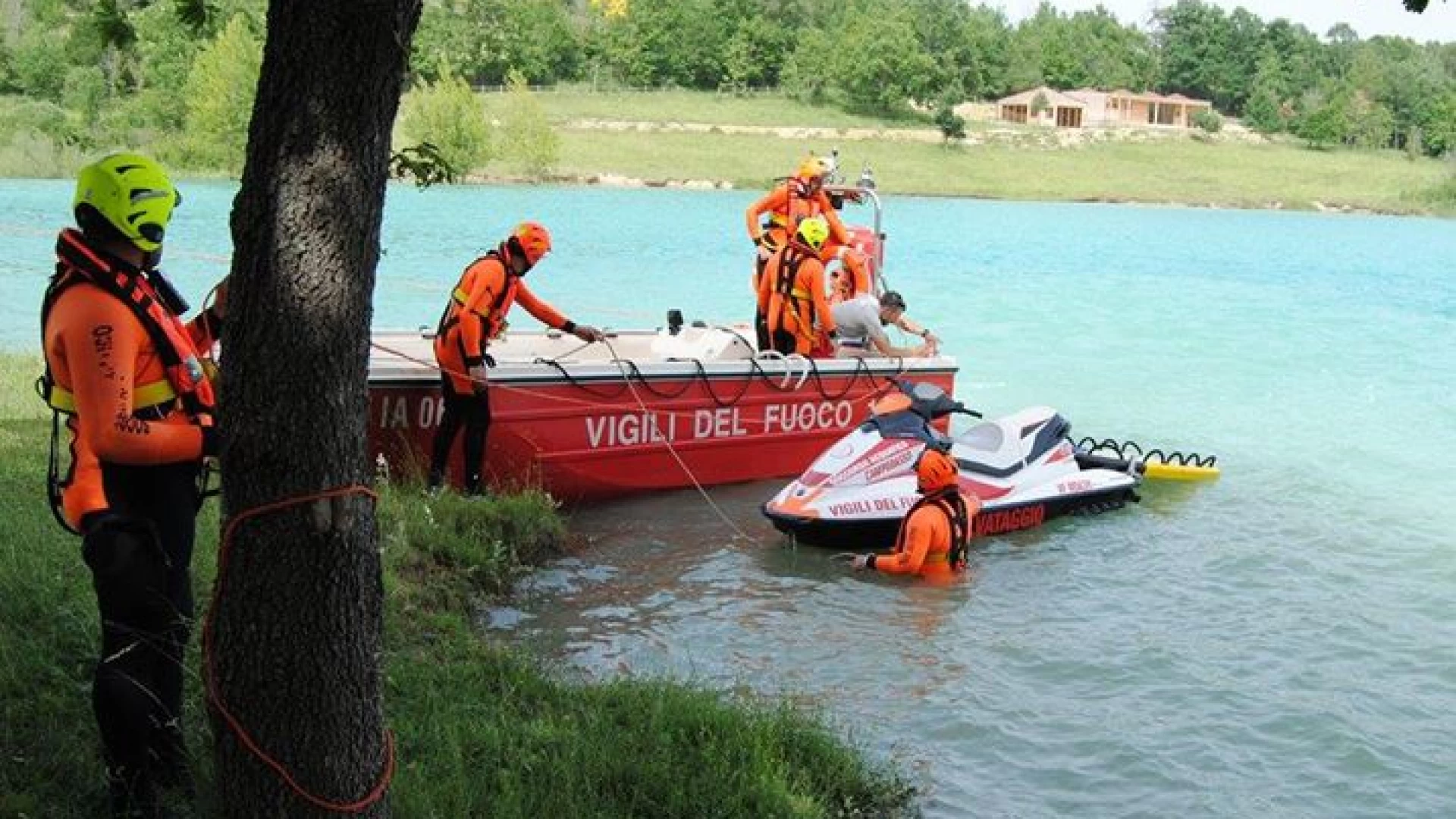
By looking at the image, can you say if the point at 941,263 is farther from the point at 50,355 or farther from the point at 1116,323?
the point at 50,355

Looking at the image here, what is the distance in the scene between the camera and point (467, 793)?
5031mm

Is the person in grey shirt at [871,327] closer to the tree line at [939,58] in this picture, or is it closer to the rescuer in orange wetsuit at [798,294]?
the rescuer in orange wetsuit at [798,294]

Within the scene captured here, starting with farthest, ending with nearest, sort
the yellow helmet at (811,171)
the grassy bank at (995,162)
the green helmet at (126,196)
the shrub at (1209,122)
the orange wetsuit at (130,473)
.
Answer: the shrub at (1209,122), the grassy bank at (995,162), the yellow helmet at (811,171), the green helmet at (126,196), the orange wetsuit at (130,473)

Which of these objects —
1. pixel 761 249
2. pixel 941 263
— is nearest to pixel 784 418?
pixel 761 249

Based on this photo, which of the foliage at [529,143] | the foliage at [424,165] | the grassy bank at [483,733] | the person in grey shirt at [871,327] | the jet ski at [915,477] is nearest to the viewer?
the foliage at [424,165]

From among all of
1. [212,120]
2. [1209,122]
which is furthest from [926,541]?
[1209,122]

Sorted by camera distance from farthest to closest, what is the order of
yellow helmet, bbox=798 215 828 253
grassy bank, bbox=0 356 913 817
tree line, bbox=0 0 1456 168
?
tree line, bbox=0 0 1456 168, yellow helmet, bbox=798 215 828 253, grassy bank, bbox=0 356 913 817

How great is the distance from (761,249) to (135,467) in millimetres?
10648

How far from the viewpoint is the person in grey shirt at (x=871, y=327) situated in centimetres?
1363

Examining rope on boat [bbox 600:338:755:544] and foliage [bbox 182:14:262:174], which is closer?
rope on boat [bbox 600:338:755:544]

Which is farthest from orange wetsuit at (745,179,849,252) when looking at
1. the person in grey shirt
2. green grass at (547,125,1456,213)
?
green grass at (547,125,1456,213)

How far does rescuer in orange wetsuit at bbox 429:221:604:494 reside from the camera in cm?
1062

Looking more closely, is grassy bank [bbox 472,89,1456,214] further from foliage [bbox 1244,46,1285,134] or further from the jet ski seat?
the jet ski seat

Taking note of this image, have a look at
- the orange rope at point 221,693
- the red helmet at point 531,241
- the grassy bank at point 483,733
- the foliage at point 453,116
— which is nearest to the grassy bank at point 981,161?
the foliage at point 453,116
